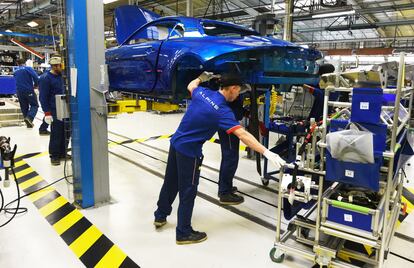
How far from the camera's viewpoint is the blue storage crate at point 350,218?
2039mm

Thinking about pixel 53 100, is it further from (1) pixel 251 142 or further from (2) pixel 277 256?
(2) pixel 277 256

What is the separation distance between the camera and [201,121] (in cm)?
246

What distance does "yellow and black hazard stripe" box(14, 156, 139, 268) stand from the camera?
7.73ft

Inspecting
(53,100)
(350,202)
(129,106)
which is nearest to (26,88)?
(53,100)

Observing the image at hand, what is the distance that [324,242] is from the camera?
2387 mm

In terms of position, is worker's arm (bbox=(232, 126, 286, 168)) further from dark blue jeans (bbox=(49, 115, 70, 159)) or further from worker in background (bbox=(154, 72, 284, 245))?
dark blue jeans (bbox=(49, 115, 70, 159))

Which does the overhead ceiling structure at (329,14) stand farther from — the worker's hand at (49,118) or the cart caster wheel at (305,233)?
the cart caster wheel at (305,233)

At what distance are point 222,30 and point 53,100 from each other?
2705 mm

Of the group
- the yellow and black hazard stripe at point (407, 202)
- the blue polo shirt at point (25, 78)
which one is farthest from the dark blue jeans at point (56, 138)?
the yellow and black hazard stripe at point (407, 202)

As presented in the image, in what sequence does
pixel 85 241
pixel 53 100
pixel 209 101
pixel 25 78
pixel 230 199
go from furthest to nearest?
pixel 25 78
pixel 53 100
pixel 230 199
pixel 85 241
pixel 209 101

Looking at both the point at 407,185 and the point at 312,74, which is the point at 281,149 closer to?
A: the point at 312,74

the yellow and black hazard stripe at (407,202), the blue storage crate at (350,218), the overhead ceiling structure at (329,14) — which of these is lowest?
the yellow and black hazard stripe at (407,202)

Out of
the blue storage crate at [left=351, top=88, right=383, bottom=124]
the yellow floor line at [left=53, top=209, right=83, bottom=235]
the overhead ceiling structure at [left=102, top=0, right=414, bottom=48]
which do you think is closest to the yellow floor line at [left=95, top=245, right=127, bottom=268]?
the yellow floor line at [left=53, top=209, right=83, bottom=235]

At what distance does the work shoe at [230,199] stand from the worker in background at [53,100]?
8.95 ft
